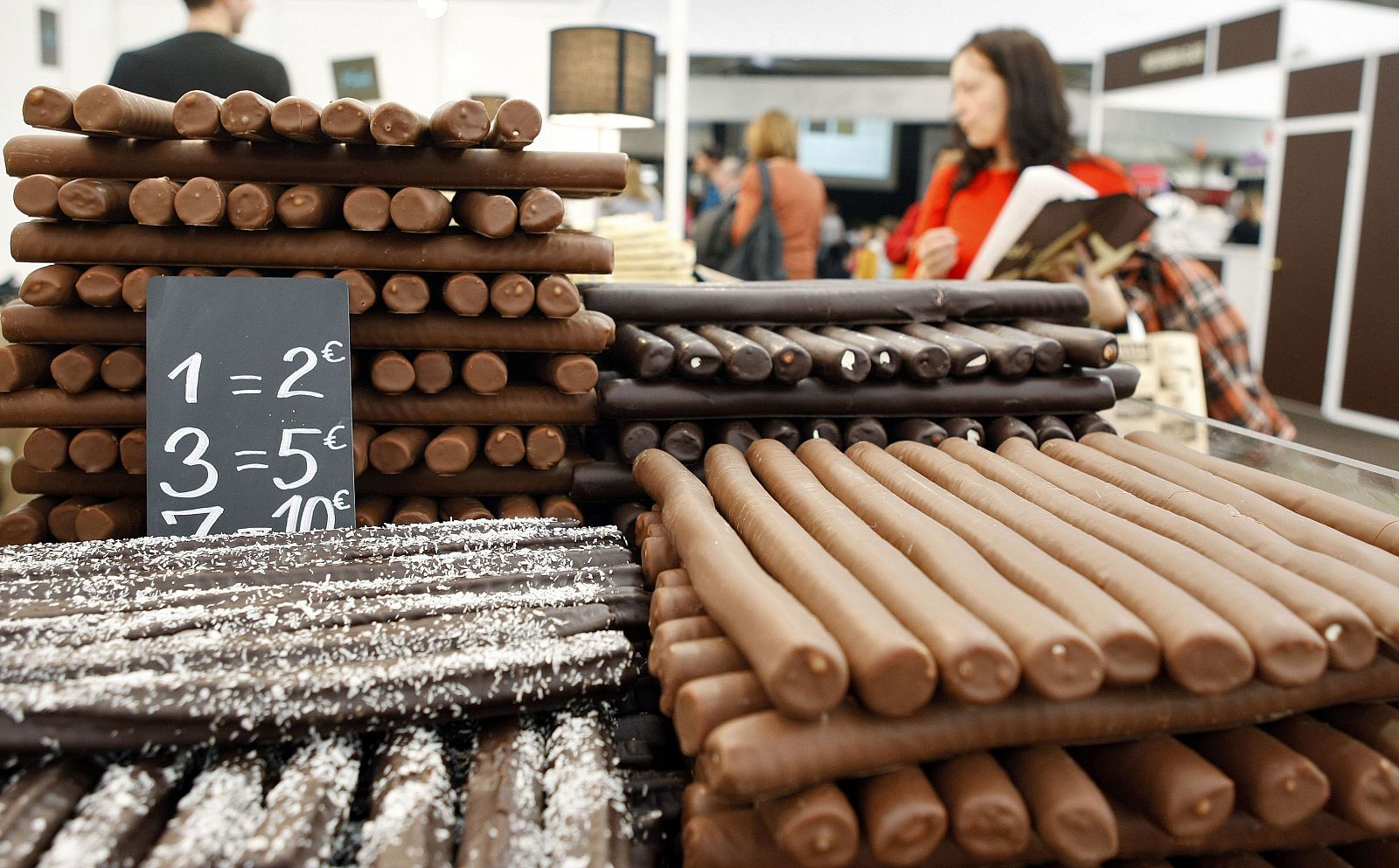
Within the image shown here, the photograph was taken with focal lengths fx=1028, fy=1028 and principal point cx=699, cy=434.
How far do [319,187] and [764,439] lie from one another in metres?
0.76

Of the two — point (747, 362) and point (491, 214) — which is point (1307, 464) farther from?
point (491, 214)

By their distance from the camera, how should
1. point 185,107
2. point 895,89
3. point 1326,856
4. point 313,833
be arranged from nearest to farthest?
point 313,833
point 1326,856
point 185,107
point 895,89

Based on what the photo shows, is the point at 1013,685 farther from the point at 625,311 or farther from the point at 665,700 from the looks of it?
the point at 625,311

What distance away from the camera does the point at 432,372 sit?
5.10ft

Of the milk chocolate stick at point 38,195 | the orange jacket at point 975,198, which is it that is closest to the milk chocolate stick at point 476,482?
the milk chocolate stick at point 38,195

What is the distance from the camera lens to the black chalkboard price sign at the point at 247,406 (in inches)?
56.4

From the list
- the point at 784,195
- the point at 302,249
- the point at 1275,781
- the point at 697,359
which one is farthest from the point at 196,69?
the point at 784,195

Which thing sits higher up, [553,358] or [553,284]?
[553,284]

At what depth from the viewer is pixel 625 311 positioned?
1737 millimetres

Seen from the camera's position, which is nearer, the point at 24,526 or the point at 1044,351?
the point at 24,526

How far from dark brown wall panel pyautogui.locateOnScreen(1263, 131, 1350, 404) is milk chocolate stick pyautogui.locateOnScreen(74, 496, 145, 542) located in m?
8.88

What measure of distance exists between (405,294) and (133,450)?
46 centimetres

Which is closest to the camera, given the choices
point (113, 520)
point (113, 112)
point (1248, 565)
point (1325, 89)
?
point (1248, 565)

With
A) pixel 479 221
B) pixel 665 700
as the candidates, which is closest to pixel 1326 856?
pixel 665 700
